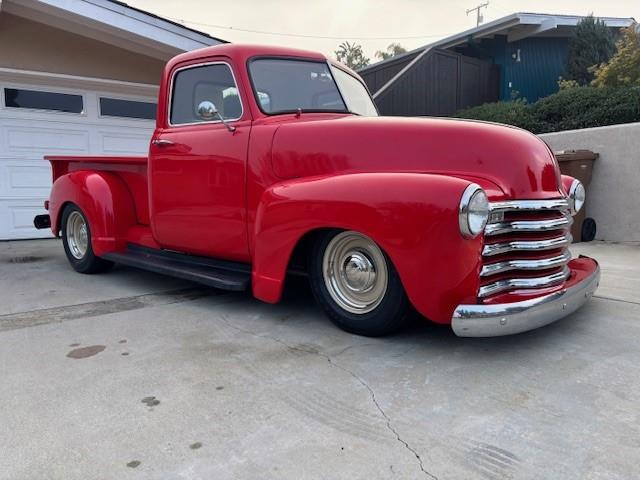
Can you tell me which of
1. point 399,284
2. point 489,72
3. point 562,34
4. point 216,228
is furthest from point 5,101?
point 562,34

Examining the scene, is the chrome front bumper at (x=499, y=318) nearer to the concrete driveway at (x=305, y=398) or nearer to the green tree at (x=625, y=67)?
the concrete driveway at (x=305, y=398)

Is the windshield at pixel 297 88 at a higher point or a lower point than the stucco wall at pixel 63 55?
lower

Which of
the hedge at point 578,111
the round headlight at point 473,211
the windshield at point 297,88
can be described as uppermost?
the hedge at point 578,111

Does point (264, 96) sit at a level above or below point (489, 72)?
below

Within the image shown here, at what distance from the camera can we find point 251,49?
3.97 meters

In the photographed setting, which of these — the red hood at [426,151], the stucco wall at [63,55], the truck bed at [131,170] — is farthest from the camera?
the stucco wall at [63,55]

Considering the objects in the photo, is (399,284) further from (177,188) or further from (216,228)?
(177,188)

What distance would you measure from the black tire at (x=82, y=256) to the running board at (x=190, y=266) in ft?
1.24

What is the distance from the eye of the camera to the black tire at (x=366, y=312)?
9.71 ft

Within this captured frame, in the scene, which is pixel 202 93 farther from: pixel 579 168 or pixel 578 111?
pixel 578 111

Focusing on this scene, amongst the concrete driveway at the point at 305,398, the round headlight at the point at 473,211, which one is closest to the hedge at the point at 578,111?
the concrete driveway at the point at 305,398

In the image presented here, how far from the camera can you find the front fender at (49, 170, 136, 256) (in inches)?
192

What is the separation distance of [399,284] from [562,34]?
631 inches

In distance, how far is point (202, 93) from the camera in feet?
14.0
